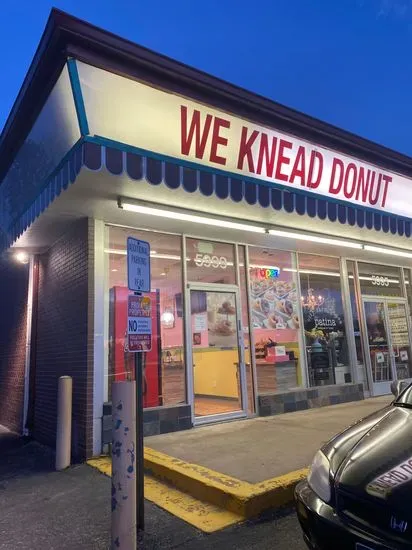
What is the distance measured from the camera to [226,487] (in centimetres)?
407

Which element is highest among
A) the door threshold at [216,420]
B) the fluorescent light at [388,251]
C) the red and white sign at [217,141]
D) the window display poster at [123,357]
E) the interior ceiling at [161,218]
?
the red and white sign at [217,141]

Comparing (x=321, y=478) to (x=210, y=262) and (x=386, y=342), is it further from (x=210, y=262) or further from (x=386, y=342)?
(x=386, y=342)

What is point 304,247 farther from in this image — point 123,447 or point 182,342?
point 123,447

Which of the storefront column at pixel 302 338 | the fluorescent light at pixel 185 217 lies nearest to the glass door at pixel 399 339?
the storefront column at pixel 302 338

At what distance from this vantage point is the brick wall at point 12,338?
30.4ft

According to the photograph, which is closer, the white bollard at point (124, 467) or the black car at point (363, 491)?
the black car at point (363, 491)

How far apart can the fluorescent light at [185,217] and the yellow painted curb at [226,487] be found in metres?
3.21

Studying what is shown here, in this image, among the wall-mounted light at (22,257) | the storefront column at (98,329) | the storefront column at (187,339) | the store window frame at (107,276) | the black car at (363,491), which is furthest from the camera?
the wall-mounted light at (22,257)

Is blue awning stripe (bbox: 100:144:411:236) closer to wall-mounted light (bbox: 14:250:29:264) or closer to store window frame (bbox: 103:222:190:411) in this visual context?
store window frame (bbox: 103:222:190:411)

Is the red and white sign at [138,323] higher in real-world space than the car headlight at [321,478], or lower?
higher

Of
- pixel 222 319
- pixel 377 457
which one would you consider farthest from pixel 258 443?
pixel 377 457

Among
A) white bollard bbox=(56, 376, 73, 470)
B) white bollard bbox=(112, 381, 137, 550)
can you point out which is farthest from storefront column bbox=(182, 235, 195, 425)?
white bollard bbox=(112, 381, 137, 550)

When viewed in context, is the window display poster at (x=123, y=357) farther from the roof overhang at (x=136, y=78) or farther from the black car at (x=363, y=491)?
the black car at (x=363, y=491)

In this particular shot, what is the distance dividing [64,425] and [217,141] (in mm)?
4430
